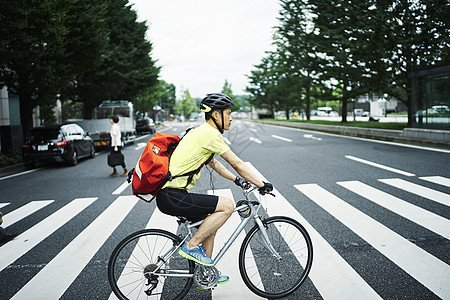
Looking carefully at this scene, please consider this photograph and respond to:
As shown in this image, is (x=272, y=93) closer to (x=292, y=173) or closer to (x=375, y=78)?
(x=375, y=78)

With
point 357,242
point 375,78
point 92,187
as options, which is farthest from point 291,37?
point 357,242

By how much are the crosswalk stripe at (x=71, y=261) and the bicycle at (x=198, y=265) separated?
805 millimetres

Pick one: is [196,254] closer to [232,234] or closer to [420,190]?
[232,234]

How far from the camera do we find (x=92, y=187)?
8609 millimetres

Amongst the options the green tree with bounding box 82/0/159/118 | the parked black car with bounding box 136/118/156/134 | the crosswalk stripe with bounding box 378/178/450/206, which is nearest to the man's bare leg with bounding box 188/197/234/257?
the crosswalk stripe with bounding box 378/178/450/206

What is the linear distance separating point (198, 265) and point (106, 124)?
1736 cm

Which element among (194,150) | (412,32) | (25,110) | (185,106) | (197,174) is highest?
(185,106)

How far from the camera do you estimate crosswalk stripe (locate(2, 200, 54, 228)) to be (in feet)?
19.5

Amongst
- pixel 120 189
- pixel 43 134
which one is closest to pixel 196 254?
pixel 120 189

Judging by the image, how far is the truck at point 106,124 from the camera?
58.1ft

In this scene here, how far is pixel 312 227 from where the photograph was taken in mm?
5043

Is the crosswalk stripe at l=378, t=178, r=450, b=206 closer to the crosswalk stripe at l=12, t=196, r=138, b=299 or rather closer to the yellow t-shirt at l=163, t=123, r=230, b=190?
the yellow t-shirt at l=163, t=123, r=230, b=190

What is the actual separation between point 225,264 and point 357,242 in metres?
1.72

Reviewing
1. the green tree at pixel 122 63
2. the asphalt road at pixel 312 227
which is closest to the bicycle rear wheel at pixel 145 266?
the asphalt road at pixel 312 227
